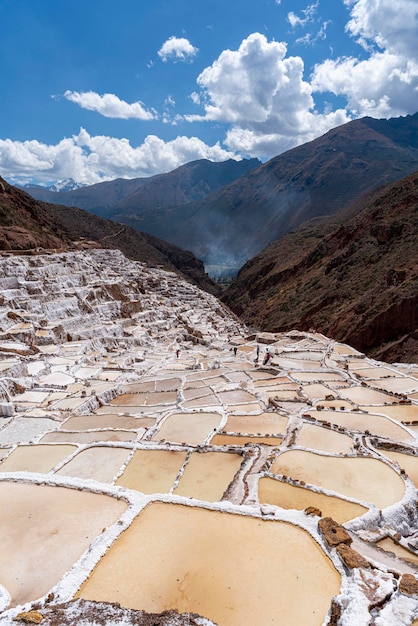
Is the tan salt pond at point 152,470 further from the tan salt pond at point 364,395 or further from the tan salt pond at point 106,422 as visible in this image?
the tan salt pond at point 364,395

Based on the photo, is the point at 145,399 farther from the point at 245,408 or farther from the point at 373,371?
the point at 373,371

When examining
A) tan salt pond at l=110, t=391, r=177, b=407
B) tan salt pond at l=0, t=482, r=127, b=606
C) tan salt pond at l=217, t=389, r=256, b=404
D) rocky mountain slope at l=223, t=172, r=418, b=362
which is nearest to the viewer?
tan salt pond at l=0, t=482, r=127, b=606

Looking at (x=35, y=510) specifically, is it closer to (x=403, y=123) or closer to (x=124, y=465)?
(x=124, y=465)

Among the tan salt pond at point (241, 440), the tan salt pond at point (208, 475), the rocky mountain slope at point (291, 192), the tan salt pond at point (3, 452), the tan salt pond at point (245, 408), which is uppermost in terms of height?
the rocky mountain slope at point (291, 192)

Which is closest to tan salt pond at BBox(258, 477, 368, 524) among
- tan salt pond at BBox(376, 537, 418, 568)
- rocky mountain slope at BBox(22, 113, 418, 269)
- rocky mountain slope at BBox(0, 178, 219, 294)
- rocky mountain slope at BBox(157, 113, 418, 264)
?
tan salt pond at BBox(376, 537, 418, 568)

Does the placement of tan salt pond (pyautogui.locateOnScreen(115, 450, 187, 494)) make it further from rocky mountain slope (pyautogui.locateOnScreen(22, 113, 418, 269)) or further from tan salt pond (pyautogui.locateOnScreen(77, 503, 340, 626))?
rocky mountain slope (pyautogui.locateOnScreen(22, 113, 418, 269))

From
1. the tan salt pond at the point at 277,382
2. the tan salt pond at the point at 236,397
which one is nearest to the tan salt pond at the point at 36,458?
the tan salt pond at the point at 236,397
